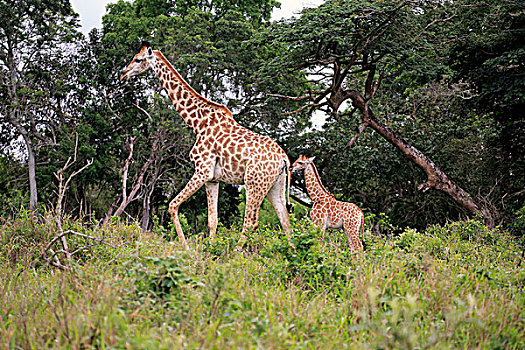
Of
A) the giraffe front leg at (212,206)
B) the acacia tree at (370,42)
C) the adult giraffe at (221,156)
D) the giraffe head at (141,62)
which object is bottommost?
the giraffe front leg at (212,206)

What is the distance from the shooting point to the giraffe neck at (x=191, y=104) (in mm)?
7316

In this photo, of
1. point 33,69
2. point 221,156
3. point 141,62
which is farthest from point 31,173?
point 221,156

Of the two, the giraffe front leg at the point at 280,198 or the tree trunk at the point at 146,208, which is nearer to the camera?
the giraffe front leg at the point at 280,198

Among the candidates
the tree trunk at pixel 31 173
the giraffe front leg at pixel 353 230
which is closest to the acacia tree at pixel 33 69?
the tree trunk at pixel 31 173

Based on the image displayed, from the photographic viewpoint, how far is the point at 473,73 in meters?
11.6

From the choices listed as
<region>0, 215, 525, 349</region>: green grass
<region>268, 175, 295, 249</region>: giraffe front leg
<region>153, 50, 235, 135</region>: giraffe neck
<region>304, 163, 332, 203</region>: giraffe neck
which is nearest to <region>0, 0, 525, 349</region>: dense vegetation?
<region>0, 215, 525, 349</region>: green grass

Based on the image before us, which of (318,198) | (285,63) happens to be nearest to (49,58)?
(285,63)

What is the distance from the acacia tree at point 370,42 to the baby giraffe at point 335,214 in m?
3.69

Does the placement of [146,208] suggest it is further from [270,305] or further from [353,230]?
[270,305]

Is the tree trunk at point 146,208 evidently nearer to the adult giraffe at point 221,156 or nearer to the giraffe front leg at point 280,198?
the adult giraffe at point 221,156

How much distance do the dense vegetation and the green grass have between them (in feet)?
0.09

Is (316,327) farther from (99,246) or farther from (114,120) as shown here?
(114,120)

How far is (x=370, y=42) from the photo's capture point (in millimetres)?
11234

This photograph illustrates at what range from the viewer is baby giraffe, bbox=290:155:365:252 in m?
7.69
